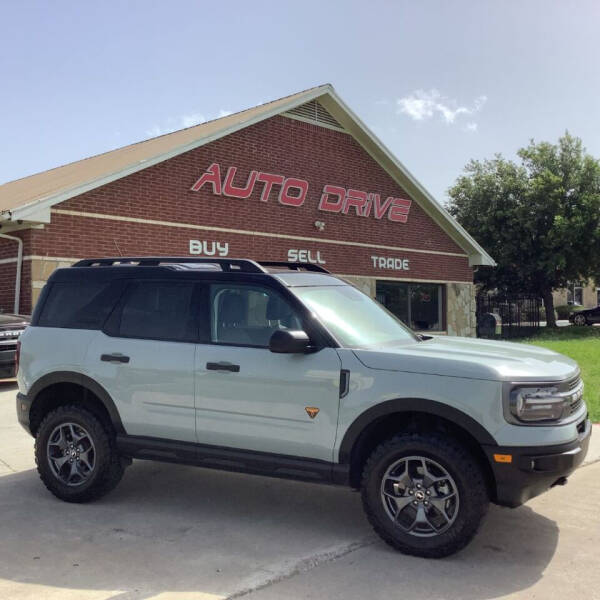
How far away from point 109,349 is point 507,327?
26.5 metres

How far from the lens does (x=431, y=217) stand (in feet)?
71.3

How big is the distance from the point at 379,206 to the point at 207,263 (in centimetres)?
1504

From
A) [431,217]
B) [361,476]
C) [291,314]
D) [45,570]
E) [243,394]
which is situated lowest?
[45,570]

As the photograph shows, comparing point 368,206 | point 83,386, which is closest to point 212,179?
point 368,206

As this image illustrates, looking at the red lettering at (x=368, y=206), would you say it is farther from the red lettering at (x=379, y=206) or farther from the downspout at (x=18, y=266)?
the downspout at (x=18, y=266)

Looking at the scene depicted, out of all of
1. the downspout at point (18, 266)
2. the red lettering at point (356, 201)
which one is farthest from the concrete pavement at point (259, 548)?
the red lettering at point (356, 201)

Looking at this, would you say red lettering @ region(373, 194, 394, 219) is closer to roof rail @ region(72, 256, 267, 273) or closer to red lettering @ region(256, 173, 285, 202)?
red lettering @ region(256, 173, 285, 202)

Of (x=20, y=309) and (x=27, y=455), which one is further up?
(x=20, y=309)

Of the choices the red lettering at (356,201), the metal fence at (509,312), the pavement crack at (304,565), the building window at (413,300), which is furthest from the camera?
the metal fence at (509,312)

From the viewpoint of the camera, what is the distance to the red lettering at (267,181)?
17094 mm

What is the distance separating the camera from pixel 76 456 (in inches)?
215

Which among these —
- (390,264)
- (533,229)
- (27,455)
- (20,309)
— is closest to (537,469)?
(27,455)

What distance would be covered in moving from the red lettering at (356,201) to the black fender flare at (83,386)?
46.5ft

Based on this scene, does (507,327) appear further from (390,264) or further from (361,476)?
(361,476)
